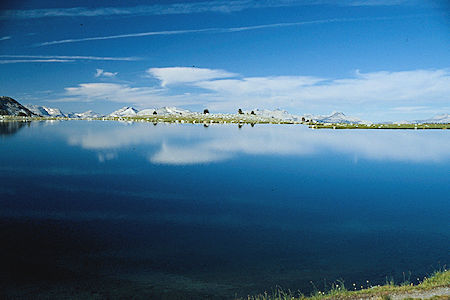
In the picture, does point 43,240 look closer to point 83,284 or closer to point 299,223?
point 83,284

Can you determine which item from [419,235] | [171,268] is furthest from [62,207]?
[419,235]

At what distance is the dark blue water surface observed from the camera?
16.1 m

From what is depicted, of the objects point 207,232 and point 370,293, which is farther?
point 207,232

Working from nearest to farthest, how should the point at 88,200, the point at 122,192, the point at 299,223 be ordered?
the point at 299,223
the point at 88,200
the point at 122,192

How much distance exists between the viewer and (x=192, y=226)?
77.4ft

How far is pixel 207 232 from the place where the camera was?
73.9 ft

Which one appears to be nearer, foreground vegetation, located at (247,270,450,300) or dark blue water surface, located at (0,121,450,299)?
foreground vegetation, located at (247,270,450,300)

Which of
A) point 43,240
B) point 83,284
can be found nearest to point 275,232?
point 83,284

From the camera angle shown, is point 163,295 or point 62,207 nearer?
point 163,295

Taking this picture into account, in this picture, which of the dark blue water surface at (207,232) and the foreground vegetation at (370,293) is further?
the dark blue water surface at (207,232)

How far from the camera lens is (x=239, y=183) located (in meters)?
40.9

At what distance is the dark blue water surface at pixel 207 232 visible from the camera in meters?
16.1

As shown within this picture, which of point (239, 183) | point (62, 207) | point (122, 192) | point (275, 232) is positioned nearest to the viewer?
point (275, 232)

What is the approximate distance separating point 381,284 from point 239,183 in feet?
84.3
